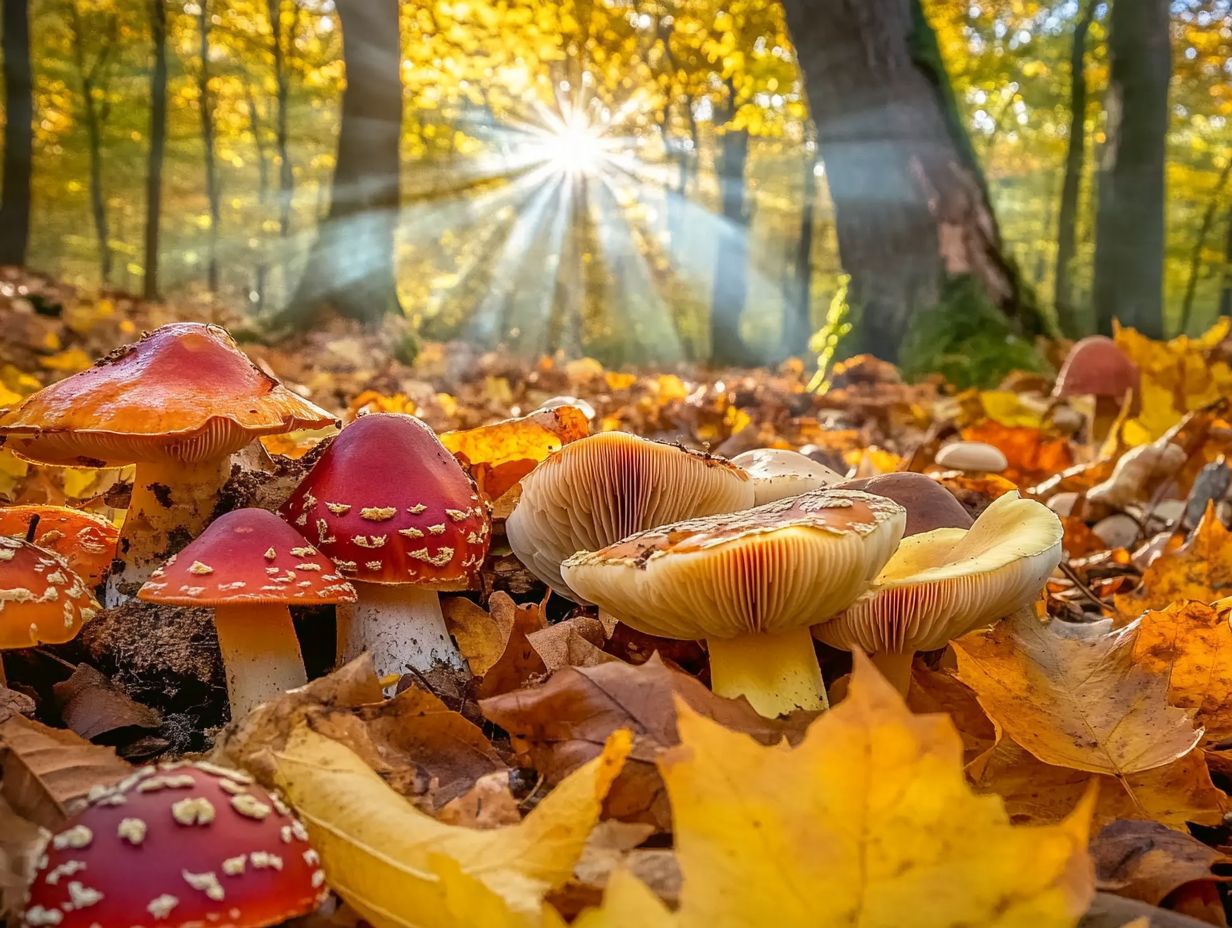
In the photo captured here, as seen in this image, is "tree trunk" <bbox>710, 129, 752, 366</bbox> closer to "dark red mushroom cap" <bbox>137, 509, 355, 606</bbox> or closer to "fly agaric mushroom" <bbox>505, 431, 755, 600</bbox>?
"fly agaric mushroom" <bbox>505, 431, 755, 600</bbox>

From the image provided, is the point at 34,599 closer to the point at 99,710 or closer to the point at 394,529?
the point at 99,710

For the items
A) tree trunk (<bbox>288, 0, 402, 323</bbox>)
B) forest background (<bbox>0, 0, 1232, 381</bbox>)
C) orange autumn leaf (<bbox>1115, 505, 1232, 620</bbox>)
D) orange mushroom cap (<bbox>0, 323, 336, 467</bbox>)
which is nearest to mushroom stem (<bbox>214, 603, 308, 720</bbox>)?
orange mushroom cap (<bbox>0, 323, 336, 467</bbox>)

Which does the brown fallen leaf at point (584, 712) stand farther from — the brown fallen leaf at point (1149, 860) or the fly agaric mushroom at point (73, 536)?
the fly agaric mushroom at point (73, 536)

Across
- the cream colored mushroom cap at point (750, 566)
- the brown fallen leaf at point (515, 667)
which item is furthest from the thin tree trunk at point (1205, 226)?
the brown fallen leaf at point (515, 667)

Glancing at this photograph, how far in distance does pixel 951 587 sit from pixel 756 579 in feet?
1.06

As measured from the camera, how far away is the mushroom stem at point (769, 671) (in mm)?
1555

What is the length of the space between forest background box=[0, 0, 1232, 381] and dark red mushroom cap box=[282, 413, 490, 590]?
7.25 meters

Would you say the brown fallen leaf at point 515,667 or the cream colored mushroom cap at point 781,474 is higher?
the cream colored mushroom cap at point 781,474

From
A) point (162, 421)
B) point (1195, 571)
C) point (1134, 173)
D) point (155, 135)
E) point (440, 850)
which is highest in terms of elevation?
point (155, 135)

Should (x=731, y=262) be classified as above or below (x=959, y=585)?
above

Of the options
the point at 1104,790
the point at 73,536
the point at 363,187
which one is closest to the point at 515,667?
the point at 1104,790

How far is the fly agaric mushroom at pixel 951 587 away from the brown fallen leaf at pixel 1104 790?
0.22 meters

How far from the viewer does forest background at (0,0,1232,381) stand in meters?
8.90

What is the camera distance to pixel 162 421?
160 centimetres
